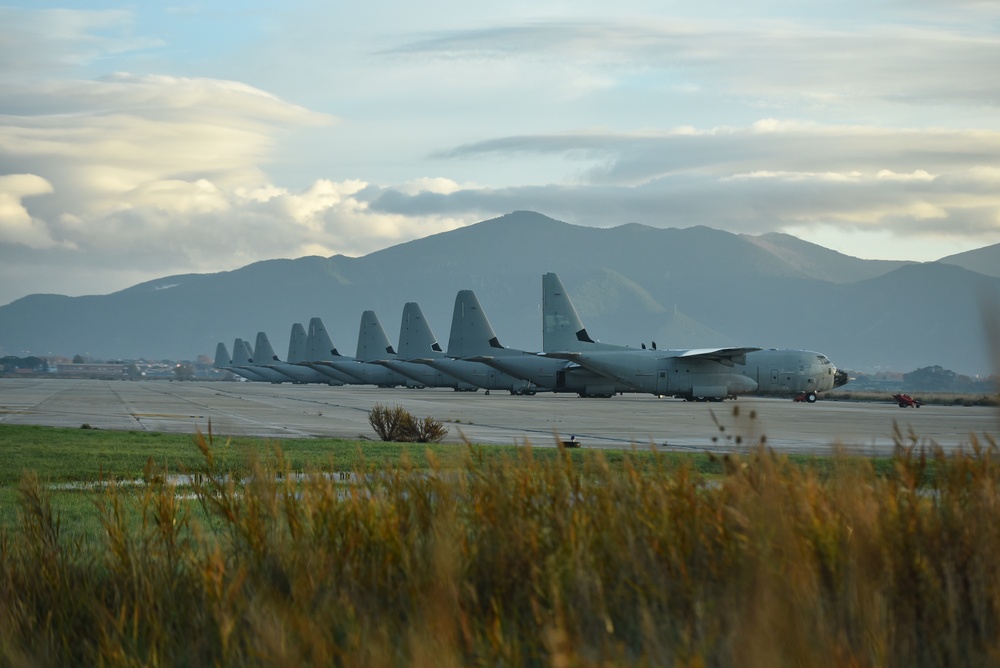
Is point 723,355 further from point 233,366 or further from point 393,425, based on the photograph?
point 233,366

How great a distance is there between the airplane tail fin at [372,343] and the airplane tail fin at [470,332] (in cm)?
2973

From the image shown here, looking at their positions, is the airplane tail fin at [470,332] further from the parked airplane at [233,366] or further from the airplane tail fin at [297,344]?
the parked airplane at [233,366]

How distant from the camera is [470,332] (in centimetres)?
7694

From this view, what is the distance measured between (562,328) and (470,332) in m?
11.6

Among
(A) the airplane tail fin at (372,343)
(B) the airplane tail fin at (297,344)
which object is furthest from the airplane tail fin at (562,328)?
(B) the airplane tail fin at (297,344)

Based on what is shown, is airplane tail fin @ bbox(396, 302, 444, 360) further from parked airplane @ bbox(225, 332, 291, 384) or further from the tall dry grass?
the tall dry grass

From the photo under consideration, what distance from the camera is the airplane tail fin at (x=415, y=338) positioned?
92562 mm

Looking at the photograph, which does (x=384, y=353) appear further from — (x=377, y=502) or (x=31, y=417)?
(x=377, y=502)

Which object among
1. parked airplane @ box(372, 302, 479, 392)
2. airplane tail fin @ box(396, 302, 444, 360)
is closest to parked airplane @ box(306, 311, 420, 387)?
parked airplane @ box(372, 302, 479, 392)

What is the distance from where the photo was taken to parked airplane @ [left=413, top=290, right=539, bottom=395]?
251 feet

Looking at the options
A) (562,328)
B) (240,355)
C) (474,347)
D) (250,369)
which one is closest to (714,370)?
(562,328)

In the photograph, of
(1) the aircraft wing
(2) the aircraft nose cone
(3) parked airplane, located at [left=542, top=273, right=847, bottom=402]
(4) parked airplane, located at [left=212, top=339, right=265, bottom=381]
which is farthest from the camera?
(4) parked airplane, located at [left=212, top=339, right=265, bottom=381]

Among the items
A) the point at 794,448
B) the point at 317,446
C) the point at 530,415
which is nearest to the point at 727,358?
the point at 530,415

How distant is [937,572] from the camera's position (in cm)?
632
